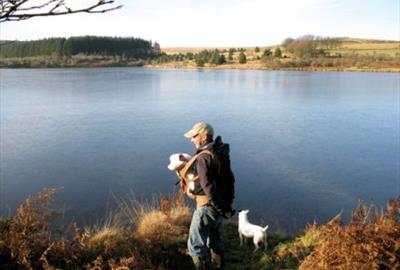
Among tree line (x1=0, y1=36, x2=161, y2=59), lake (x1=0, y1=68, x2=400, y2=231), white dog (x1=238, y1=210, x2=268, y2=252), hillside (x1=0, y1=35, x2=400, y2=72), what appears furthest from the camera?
tree line (x1=0, y1=36, x2=161, y2=59)

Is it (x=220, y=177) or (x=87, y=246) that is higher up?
(x=220, y=177)

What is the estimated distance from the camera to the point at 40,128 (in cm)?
1390

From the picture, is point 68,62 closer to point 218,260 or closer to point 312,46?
point 312,46

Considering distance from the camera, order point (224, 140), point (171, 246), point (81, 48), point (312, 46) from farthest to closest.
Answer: point (81, 48) → point (312, 46) → point (224, 140) → point (171, 246)

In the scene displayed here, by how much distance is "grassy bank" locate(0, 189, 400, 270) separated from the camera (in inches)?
146

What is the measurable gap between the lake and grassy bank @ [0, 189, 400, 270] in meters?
1.96

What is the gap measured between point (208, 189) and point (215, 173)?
153 mm

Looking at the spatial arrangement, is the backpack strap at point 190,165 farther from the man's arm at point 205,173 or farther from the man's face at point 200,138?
the man's face at point 200,138

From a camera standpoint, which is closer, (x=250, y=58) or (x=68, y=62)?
(x=250, y=58)

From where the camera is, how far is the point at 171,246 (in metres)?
4.94

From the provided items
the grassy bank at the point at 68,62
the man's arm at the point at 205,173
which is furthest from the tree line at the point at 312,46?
the man's arm at the point at 205,173

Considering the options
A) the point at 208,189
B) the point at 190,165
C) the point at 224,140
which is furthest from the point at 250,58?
the point at 208,189

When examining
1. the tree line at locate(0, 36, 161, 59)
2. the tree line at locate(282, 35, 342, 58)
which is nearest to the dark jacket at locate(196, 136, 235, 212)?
the tree line at locate(282, 35, 342, 58)

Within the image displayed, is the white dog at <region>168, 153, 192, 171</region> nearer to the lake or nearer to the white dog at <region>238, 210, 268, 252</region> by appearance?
the white dog at <region>238, 210, 268, 252</region>
